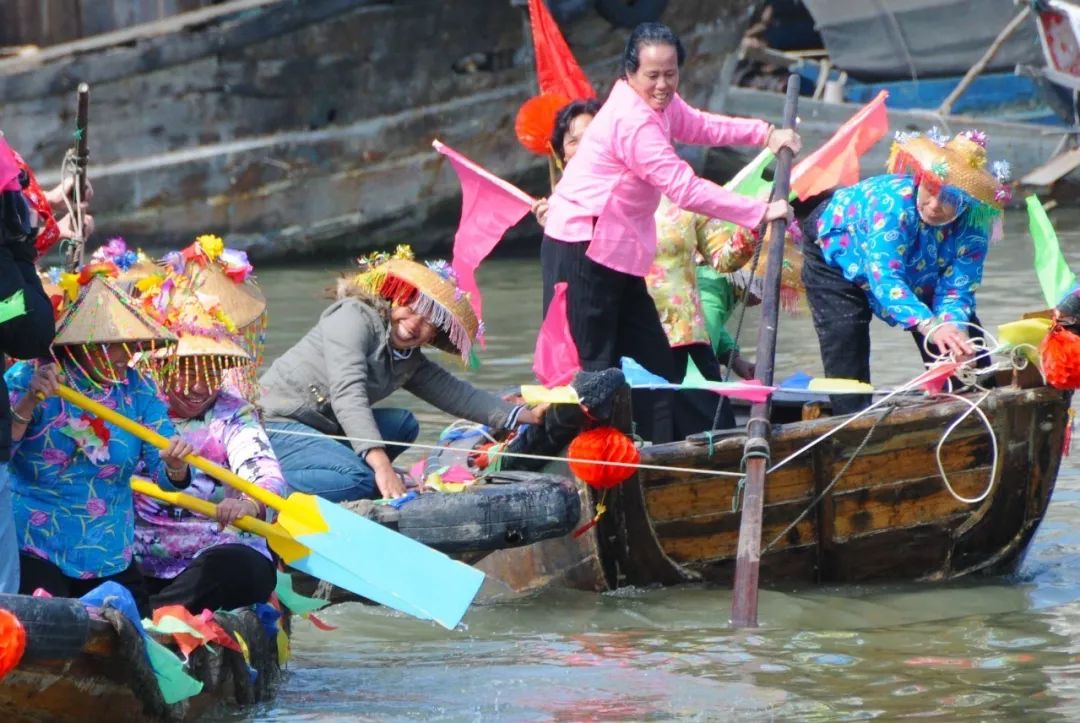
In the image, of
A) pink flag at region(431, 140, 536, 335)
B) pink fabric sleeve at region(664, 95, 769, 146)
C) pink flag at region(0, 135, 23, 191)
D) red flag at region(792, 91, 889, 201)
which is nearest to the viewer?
pink flag at region(0, 135, 23, 191)

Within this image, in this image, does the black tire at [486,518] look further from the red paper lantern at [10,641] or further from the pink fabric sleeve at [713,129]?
the red paper lantern at [10,641]

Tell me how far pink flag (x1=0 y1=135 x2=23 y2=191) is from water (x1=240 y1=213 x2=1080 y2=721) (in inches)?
59.0

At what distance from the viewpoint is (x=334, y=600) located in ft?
19.7

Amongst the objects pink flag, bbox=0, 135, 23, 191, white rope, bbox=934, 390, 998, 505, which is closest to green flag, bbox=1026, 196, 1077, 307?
white rope, bbox=934, 390, 998, 505

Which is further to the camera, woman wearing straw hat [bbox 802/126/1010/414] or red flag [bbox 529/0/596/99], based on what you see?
red flag [bbox 529/0/596/99]

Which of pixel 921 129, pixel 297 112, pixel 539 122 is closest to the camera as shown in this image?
pixel 539 122

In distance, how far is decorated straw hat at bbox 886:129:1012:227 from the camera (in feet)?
19.9

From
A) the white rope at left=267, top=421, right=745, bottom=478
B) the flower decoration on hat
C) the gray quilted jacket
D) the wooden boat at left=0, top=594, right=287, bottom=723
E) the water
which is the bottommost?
the water

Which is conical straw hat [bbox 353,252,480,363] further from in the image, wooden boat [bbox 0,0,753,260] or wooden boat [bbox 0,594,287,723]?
wooden boat [bbox 0,0,753,260]

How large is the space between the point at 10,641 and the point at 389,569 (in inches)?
56.1

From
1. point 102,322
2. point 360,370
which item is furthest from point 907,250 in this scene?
point 102,322

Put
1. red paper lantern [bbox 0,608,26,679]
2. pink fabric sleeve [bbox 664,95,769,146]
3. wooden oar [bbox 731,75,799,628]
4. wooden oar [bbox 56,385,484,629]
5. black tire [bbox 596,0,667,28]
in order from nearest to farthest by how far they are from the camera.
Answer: red paper lantern [bbox 0,608,26,679] < wooden oar [bbox 56,385,484,629] < wooden oar [bbox 731,75,799,628] < pink fabric sleeve [bbox 664,95,769,146] < black tire [bbox 596,0,667,28]

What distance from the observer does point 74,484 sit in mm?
4480

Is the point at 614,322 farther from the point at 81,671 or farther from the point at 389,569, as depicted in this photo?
the point at 81,671
